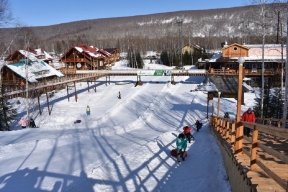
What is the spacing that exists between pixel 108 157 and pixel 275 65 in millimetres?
34156

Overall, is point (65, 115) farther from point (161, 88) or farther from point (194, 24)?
point (194, 24)

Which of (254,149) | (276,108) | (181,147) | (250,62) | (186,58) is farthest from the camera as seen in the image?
(186,58)

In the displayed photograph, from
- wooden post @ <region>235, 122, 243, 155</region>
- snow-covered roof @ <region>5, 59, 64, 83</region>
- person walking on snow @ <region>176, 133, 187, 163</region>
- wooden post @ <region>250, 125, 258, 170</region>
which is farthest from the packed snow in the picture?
snow-covered roof @ <region>5, 59, 64, 83</region>

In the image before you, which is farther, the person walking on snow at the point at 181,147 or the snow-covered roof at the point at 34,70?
the snow-covered roof at the point at 34,70

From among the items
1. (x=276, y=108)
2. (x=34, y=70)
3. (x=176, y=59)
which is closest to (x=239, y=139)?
(x=276, y=108)

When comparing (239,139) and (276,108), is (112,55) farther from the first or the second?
(239,139)

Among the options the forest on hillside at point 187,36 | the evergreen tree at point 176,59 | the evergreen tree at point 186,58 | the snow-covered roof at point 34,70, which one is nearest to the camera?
the forest on hillside at point 187,36

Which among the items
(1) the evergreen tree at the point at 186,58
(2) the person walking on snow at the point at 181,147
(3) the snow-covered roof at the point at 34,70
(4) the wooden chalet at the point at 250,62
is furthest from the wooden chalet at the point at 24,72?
(1) the evergreen tree at the point at 186,58

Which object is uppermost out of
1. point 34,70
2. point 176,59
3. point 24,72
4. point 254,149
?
point 176,59

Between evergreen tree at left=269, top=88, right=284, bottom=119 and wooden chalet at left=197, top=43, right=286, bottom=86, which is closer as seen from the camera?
evergreen tree at left=269, top=88, right=284, bottom=119

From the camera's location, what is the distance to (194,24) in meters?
198

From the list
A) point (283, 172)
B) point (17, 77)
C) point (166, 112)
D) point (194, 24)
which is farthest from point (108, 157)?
point (194, 24)

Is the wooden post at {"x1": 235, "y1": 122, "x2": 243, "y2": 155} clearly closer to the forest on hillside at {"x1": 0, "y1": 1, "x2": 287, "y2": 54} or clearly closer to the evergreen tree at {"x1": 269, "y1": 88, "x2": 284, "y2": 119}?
the forest on hillside at {"x1": 0, "y1": 1, "x2": 287, "y2": 54}

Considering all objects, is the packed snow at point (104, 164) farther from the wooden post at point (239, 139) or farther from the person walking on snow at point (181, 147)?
the wooden post at point (239, 139)
